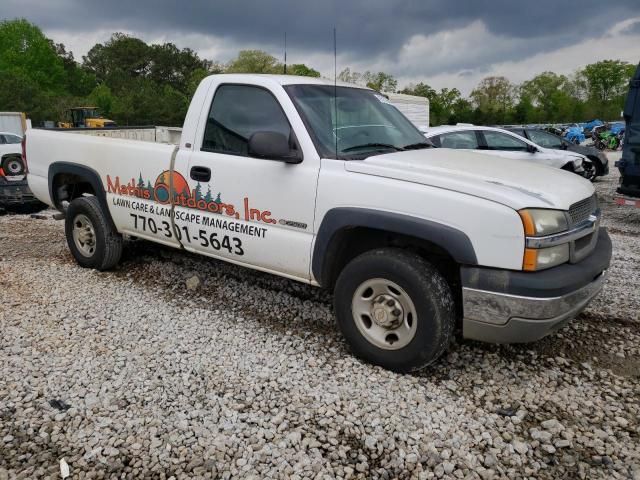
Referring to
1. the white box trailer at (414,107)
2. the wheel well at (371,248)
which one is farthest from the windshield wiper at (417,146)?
the white box trailer at (414,107)

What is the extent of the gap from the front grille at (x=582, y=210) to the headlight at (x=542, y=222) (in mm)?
167

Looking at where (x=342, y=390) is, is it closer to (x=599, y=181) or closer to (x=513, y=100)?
(x=599, y=181)

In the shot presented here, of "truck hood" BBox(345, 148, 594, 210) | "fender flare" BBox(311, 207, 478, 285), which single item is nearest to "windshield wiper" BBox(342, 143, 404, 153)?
"truck hood" BBox(345, 148, 594, 210)

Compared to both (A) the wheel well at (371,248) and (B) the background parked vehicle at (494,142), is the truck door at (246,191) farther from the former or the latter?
(B) the background parked vehicle at (494,142)

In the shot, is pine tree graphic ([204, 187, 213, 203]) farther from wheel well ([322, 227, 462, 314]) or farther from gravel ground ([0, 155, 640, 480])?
wheel well ([322, 227, 462, 314])

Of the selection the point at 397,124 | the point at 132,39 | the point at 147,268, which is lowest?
the point at 147,268

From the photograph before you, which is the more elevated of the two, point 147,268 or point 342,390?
point 147,268

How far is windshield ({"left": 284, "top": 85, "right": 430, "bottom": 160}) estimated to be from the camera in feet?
12.3

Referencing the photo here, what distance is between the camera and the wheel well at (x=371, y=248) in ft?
11.6

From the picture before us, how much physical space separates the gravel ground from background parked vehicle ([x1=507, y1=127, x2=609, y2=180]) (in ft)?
32.1

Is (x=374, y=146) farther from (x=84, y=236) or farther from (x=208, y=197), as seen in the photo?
(x=84, y=236)

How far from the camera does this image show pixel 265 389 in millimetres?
3320

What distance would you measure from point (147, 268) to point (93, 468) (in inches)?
130

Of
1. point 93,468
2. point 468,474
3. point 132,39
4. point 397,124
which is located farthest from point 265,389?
point 132,39
